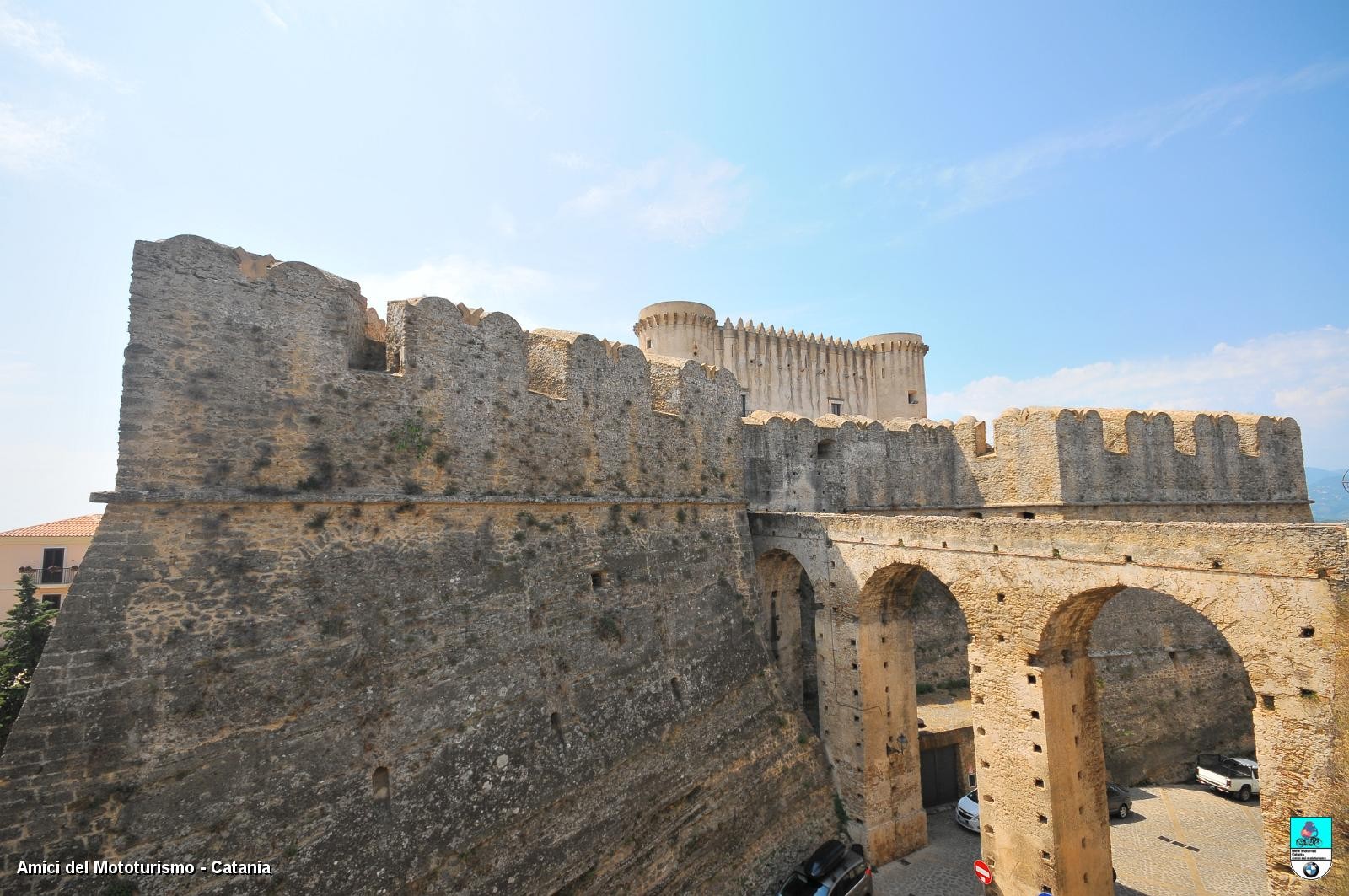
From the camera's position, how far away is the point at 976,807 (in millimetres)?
14016

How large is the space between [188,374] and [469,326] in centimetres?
384

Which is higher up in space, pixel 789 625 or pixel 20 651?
pixel 20 651

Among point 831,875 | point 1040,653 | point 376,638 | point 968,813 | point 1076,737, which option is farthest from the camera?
point 968,813

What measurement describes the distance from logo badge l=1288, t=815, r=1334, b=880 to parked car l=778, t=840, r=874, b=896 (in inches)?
250

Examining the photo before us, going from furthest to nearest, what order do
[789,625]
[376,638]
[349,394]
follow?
[789,625] < [349,394] < [376,638]

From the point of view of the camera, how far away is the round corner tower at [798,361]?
2517 centimetres

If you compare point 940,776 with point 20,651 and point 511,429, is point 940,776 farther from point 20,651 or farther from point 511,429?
point 20,651

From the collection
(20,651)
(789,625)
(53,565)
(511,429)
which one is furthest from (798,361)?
(53,565)

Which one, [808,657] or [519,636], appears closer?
[519,636]

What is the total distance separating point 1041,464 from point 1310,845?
11677mm

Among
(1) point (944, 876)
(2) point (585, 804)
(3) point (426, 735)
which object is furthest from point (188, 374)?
(1) point (944, 876)

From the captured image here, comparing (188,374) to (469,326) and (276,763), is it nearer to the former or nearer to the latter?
(469,326)

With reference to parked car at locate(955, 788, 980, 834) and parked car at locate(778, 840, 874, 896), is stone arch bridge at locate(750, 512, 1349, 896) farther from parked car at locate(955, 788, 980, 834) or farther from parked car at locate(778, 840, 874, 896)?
parked car at locate(778, 840, 874, 896)

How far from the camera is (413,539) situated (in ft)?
29.1
